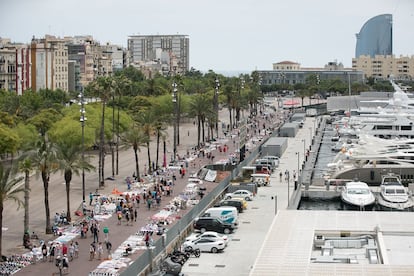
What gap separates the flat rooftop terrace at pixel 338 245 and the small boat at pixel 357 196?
12.6 m

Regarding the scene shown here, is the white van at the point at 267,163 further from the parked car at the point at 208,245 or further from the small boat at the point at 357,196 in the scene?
the parked car at the point at 208,245

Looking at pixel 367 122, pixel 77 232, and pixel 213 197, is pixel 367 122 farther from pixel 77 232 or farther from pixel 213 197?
pixel 77 232

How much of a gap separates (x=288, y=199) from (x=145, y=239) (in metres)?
14.6

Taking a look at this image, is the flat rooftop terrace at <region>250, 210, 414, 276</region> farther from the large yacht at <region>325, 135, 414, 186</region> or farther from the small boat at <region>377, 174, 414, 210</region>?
the large yacht at <region>325, 135, 414, 186</region>

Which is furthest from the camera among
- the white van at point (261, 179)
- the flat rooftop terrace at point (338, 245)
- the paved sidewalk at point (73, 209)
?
the white van at point (261, 179)

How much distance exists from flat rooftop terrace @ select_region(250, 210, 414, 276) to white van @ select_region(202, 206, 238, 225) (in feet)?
16.0

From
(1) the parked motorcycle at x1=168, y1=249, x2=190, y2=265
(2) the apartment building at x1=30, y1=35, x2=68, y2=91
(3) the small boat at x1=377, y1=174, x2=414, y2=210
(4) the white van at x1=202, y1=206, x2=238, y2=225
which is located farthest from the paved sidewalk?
(2) the apartment building at x1=30, y1=35, x2=68, y2=91

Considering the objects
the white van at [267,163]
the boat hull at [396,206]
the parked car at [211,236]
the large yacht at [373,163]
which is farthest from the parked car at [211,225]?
the white van at [267,163]

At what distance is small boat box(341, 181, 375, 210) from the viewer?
4653cm

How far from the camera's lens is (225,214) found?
3844 centimetres

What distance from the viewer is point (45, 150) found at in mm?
37312

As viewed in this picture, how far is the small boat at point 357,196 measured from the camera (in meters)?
46.5

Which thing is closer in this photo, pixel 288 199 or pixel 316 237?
pixel 316 237

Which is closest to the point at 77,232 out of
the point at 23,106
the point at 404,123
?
the point at 23,106
